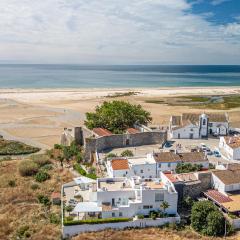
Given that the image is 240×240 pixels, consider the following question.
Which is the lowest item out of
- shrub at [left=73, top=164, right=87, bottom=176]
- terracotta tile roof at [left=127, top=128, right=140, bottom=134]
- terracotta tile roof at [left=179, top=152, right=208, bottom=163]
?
shrub at [left=73, top=164, right=87, bottom=176]

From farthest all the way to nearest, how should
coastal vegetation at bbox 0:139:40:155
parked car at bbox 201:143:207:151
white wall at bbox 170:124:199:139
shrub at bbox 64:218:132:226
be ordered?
coastal vegetation at bbox 0:139:40:155 → white wall at bbox 170:124:199:139 → parked car at bbox 201:143:207:151 → shrub at bbox 64:218:132:226

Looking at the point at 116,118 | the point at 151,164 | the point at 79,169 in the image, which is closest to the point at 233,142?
the point at 151,164

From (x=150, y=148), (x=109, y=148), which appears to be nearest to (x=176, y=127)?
(x=150, y=148)

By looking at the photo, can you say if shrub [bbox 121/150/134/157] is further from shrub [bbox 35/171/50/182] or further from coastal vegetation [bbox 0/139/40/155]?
coastal vegetation [bbox 0/139/40/155]

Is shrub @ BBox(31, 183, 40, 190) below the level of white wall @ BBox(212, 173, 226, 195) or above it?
below

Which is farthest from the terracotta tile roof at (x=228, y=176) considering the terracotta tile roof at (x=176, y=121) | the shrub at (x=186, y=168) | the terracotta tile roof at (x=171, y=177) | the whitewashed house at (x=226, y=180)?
the terracotta tile roof at (x=176, y=121)

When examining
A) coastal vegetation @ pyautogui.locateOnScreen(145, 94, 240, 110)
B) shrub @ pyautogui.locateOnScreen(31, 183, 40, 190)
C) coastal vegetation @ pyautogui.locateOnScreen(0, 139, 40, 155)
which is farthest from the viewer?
coastal vegetation @ pyautogui.locateOnScreen(145, 94, 240, 110)

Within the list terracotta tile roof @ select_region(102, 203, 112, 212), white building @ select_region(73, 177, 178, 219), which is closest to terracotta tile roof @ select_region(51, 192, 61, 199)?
white building @ select_region(73, 177, 178, 219)

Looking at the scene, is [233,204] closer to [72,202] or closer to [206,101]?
[72,202]

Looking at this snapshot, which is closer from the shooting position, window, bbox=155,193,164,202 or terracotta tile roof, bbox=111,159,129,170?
window, bbox=155,193,164,202

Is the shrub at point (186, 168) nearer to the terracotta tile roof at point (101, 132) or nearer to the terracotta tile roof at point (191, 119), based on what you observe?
the terracotta tile roof at point (101, 132)
